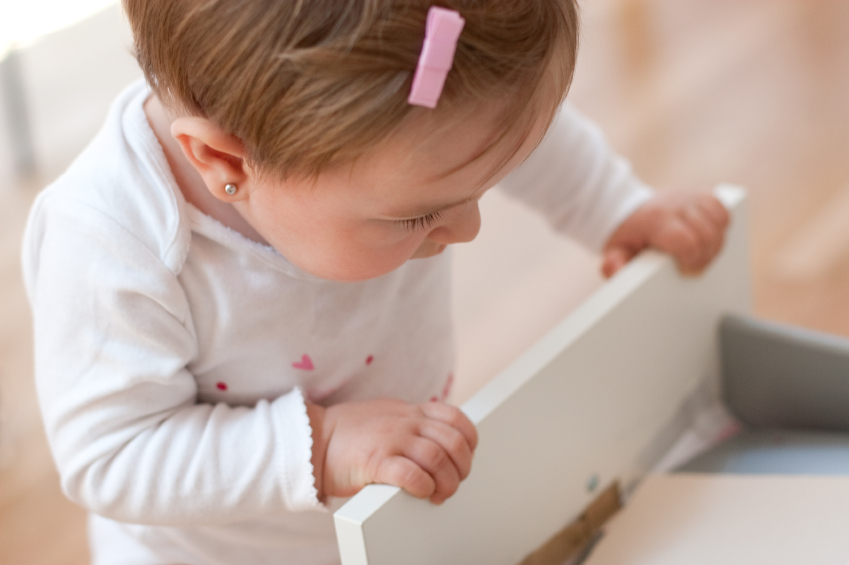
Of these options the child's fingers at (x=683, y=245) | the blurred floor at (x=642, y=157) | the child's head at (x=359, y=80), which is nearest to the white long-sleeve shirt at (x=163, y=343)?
the child's head at (x=359, y=80)

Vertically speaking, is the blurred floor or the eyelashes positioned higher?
the eyelashes

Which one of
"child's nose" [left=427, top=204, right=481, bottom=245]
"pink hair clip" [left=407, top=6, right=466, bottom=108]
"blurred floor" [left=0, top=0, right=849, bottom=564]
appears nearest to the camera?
"pink hair clip" [left=407, top=6, right=466, bottom=108]

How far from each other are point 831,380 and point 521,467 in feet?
0.86

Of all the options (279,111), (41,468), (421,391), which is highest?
(279,111)

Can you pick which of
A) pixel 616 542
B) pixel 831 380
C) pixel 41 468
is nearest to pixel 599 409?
pixel 616 542

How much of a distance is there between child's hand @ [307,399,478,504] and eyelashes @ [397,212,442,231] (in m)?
0.10

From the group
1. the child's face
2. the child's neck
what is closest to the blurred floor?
the child's neck

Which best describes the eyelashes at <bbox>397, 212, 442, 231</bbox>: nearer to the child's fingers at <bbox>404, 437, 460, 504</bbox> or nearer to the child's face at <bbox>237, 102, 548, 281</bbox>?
the child's face at <bbox>237, 102, 548, 281</bbox>

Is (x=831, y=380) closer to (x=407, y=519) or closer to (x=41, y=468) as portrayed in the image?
(x=407, y=519)

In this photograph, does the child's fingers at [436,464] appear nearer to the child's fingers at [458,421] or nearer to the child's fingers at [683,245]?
the child's fingers at [458,421]

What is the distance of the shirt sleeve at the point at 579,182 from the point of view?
71 cm

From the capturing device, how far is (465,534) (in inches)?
19.7

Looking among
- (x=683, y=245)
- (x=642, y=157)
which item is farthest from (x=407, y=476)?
(x=642, y=157)

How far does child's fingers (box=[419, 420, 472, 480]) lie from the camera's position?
0.47 meters
